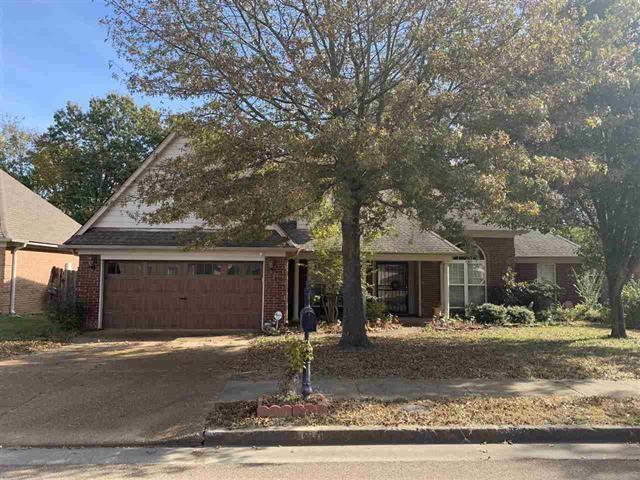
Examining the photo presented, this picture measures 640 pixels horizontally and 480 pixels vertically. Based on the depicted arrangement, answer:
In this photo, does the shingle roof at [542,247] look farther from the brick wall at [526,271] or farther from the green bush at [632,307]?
the green bush at [632,307]

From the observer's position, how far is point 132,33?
9.97 m

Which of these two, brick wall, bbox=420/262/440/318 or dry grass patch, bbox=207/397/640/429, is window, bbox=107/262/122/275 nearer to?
dry grass patch, bbox=207/397/640/429

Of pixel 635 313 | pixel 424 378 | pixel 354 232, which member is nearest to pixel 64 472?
pixel 424 378

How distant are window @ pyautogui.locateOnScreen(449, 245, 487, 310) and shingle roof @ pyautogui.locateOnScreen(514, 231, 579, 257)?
2.67m

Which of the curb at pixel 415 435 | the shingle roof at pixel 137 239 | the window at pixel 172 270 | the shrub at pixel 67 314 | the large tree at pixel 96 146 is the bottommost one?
the curb at pixel 415 435

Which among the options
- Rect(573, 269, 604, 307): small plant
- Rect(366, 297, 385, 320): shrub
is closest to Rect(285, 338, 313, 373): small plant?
Rect(366, 297, 385, 320): shrub

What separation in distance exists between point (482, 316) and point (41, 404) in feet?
47.1

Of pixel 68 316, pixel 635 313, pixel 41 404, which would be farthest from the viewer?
pixel 635 313

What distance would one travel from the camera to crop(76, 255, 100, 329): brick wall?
15539mm

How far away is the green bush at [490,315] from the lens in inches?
714

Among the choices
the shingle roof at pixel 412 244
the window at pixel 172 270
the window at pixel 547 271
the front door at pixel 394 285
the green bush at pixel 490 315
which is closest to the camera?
the window at pixel 172 270

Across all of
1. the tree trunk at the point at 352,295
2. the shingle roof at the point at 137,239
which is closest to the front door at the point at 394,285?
the shingle roof at the point at 137,239

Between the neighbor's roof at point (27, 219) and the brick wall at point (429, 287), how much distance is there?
13.8 m

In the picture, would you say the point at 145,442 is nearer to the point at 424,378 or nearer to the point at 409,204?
the point at 424,378
